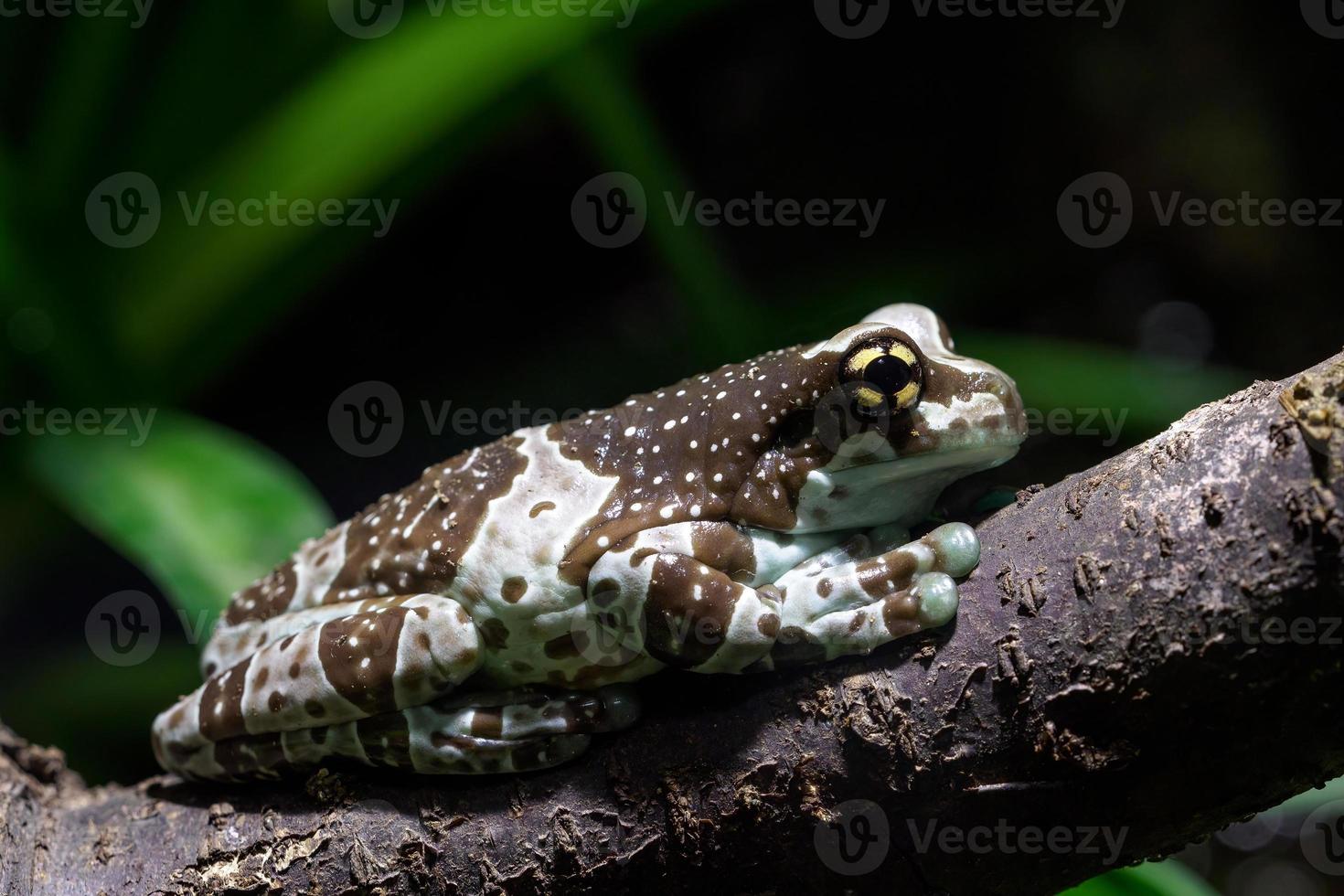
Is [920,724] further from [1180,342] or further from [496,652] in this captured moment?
[1180,342]

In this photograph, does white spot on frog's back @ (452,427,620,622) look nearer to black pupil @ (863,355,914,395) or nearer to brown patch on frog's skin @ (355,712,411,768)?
brown patch on frog's skin @ (355,712,411,768)

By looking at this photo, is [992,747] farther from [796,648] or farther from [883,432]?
[883,432]

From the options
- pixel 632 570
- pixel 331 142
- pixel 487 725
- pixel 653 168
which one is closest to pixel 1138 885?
pixel 632 570

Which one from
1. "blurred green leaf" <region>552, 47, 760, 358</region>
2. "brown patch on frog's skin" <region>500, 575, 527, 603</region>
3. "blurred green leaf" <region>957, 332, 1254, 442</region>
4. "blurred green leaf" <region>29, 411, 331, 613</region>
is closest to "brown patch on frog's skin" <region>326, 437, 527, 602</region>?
"brown patch on frog's skin" <region>500, 575, 527, 603</region>

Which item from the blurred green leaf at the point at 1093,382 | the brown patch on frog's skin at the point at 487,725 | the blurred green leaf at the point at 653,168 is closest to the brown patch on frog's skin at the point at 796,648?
the brown patch on frog's skin at the point at 487,725

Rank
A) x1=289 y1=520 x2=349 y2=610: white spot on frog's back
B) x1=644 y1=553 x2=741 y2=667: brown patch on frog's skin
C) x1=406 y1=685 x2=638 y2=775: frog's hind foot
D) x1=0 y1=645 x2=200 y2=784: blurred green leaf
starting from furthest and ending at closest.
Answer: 1. x1=0 y1=645 x2=200 y2=784: blurred green leaf
2. x1=289 y1=520 x2=349 y2=610: white spot on frog's back
3. x1=406 y1=685 x2=638 y2=775: frog's hind foot
4. x1=644 y1=553 x2=741 y2=667: brown patch on frog's skin

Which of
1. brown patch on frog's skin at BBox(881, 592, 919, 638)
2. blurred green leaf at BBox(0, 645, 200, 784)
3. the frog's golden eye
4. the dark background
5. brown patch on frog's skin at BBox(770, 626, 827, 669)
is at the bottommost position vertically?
blurred green leaf at BBox(0, 645, 200, 784)

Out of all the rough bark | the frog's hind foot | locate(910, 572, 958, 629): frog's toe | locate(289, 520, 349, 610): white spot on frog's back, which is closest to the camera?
the rough bark

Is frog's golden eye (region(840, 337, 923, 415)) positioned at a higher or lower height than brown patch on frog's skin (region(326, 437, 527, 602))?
higher
